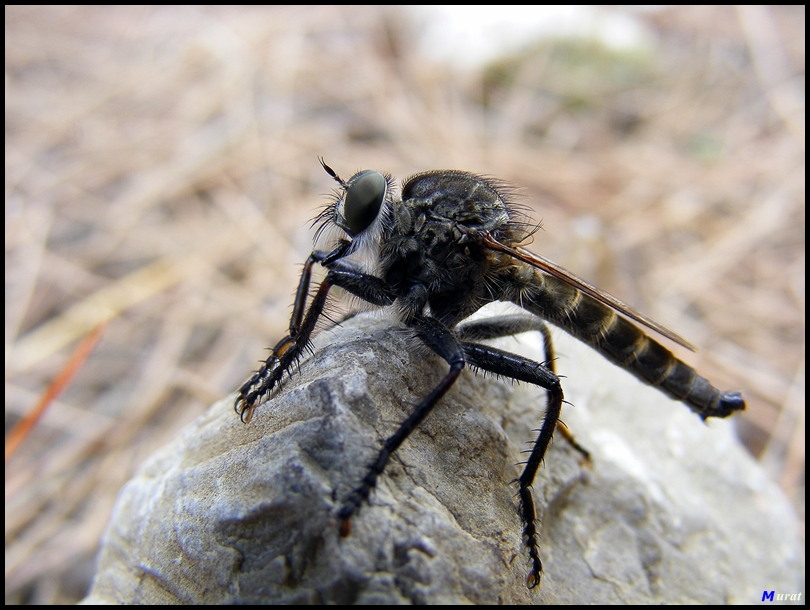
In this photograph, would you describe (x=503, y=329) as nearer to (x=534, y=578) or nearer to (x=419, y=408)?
(x=419, y=408)

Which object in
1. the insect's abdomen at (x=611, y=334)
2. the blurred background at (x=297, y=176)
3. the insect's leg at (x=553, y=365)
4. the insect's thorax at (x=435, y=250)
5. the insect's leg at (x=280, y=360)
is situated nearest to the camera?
the insect's leg at (x=280, y=360)

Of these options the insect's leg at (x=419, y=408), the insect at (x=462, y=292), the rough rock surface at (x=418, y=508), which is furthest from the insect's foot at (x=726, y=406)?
the insect's leg at (x=419, y=408)

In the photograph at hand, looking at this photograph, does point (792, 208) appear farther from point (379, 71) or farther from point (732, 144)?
point (379, 71)

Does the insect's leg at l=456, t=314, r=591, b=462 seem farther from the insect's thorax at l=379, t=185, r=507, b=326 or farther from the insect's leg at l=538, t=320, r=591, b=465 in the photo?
the insect's thorax at l=379, t=185, r=507, b=326

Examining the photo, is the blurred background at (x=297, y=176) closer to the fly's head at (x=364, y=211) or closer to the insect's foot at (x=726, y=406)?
the insect's foot at (x=726, y=406)

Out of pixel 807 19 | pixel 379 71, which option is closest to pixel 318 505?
pixel 379 71

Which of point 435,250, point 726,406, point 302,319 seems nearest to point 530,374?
point 435,250
